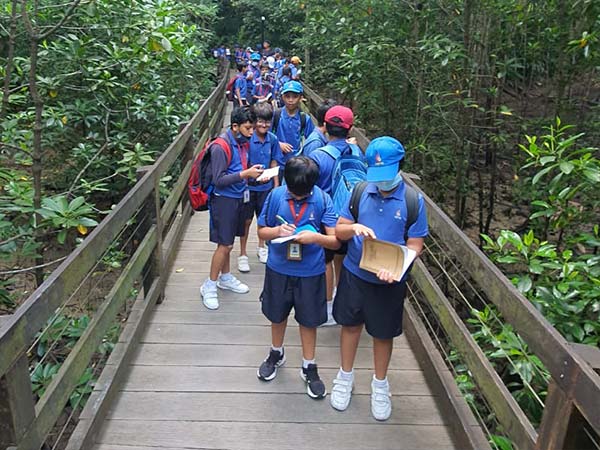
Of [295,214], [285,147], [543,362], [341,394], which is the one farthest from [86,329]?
[285,147]

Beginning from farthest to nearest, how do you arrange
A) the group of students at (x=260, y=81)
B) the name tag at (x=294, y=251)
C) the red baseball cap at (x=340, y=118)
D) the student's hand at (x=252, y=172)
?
the group of students at (x=260, y=81)
the student's hand at (x=252, y=172)
the red baseball cap at (x=340, y=118)
the name tag at (x=294, y=251)

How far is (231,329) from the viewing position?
3.93m

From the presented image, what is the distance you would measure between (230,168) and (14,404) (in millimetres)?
2493

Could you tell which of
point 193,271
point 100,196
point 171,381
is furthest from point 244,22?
point 171,381

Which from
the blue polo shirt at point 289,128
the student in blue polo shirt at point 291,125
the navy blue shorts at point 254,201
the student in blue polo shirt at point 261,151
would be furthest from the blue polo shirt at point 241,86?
the navy blue shorts at point 254,201

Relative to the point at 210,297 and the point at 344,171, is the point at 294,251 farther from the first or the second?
the point at 210,297

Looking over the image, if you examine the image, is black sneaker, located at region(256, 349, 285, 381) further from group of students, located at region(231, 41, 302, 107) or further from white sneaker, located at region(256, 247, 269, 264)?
group of students, located at region(231, 41, 302, 107)

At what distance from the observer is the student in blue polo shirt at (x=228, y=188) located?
4016 millimetres

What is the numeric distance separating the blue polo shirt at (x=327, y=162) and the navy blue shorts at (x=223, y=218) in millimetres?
712

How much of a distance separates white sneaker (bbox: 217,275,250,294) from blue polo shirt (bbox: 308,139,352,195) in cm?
117

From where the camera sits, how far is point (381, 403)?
2988mm

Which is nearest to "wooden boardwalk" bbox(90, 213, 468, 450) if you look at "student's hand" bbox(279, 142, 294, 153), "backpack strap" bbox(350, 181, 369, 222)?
"backpack strap" bbox(350, 181, 369, 222)

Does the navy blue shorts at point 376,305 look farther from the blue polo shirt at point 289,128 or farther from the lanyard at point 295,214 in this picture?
the blue polo shirt at point 289,128

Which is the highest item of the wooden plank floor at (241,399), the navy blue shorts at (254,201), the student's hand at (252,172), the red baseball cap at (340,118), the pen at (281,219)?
the red baseball cap at (340,118)
